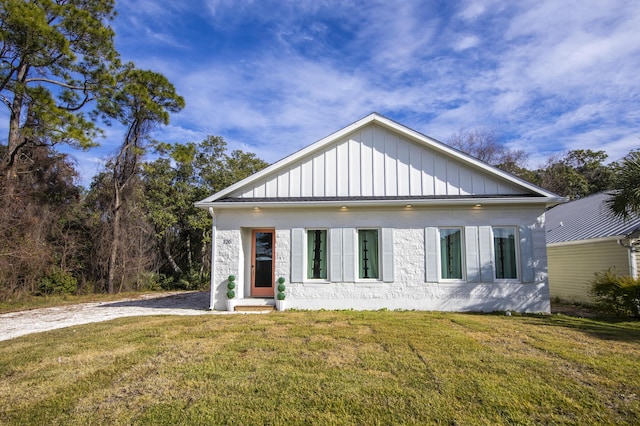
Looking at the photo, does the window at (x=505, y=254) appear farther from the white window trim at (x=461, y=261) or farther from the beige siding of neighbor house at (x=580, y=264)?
the beige siding of neighbor house at (x=580, y=264)

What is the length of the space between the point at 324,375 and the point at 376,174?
6869mm

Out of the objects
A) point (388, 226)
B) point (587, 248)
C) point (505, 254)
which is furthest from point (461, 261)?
point (587, 248)

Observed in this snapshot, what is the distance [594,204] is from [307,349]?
15353 millimetres

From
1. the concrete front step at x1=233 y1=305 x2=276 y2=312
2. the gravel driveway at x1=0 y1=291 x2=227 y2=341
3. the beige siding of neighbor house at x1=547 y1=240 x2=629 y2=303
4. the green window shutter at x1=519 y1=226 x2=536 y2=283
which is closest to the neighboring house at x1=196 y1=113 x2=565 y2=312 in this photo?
the green window shutter at x1=519 y1=226 x2=536 y2=283

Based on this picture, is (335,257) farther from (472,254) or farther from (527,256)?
(527,256)

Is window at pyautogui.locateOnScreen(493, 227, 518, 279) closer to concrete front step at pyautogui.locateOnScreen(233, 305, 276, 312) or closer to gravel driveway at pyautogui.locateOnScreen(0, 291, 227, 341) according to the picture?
concrete front step at pyautogui.locateOnScreen(233, 305, 276, 312)

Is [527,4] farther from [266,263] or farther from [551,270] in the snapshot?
[266,263]

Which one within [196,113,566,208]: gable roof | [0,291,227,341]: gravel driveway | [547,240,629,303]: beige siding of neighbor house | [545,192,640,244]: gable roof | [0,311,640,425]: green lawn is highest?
[196,113,566,208]: gable roof

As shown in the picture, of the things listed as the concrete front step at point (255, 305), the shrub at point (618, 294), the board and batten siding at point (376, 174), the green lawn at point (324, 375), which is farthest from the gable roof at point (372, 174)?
the green lawn at point (324, 375)

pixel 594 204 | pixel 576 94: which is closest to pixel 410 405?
pixel 594 204

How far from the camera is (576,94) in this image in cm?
1595

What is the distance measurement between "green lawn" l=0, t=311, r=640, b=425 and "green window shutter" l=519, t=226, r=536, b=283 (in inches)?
94.1

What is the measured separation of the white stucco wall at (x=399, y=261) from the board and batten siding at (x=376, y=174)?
1.92ft

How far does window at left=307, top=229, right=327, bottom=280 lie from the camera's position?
998 cm
